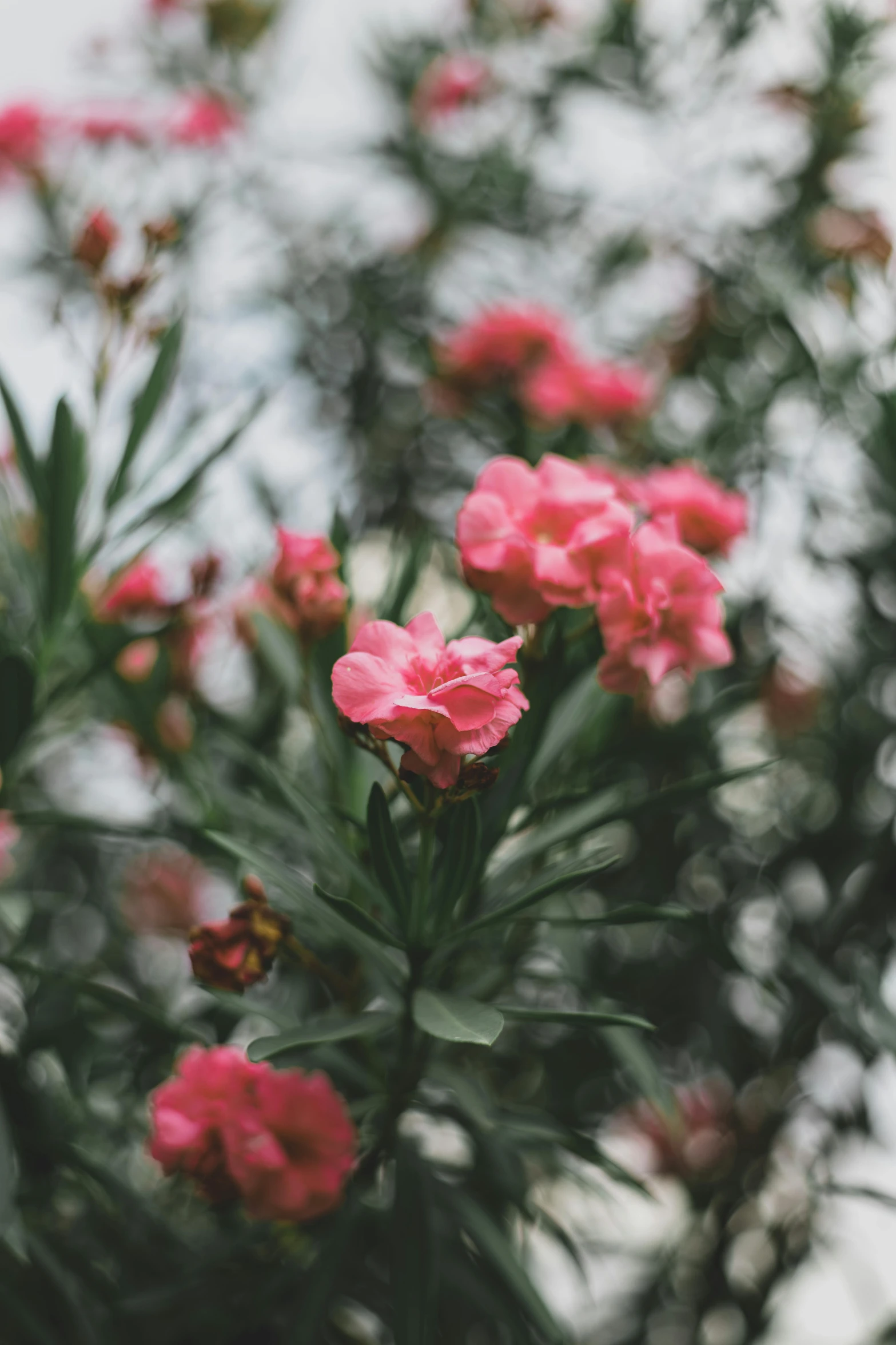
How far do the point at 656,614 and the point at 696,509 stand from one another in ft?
0.74

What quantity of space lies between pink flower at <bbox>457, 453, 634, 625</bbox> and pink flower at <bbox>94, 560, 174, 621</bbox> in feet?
1.90

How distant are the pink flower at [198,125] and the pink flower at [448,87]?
32 centimetres

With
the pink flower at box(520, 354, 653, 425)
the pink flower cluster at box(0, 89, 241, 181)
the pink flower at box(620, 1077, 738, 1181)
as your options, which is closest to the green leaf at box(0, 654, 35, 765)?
the pink flower at box(520, 354, 653, 425)

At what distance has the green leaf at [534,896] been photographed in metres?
0.63

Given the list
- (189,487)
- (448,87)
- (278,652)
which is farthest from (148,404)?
(448,87)

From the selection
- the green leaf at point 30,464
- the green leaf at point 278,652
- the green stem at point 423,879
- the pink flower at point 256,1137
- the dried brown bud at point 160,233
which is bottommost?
the pink flower at point 256,1137

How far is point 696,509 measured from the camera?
91cm

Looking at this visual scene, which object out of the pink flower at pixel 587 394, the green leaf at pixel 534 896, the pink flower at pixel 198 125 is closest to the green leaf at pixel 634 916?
the green leaf at pixel 534 896

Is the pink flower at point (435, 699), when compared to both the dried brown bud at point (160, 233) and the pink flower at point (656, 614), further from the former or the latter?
the dried brown bud at point (160, 233)

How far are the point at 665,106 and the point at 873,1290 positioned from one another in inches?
64.1

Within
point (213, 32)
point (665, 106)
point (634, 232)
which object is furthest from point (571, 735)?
point (213, 32)

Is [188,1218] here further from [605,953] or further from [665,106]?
[665,106]

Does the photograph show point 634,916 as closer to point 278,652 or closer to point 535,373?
point 278,652

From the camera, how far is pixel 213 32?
6.75 feet
